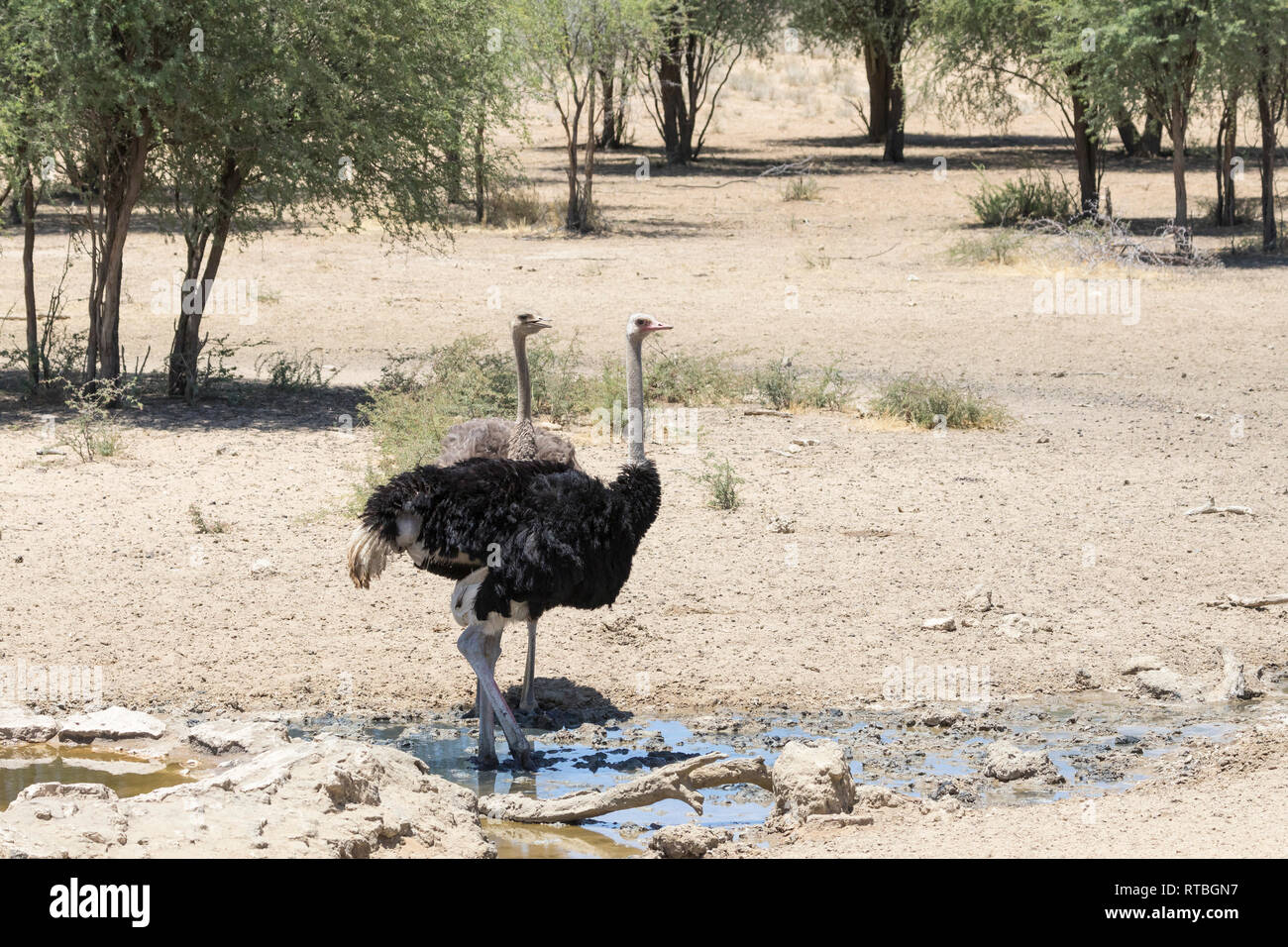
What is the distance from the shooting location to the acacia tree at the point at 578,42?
2450cm

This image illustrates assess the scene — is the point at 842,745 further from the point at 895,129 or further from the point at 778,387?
the point at 895,129

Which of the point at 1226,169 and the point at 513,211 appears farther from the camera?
the point at 513,211

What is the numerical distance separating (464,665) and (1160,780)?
3.39 metres

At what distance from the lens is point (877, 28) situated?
34.3 metres

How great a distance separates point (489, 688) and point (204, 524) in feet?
12.8

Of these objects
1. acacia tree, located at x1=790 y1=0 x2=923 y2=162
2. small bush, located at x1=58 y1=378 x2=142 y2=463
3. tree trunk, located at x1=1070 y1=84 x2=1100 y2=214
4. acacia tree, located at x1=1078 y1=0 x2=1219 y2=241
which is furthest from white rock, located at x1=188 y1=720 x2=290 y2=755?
acacia tree, located at x1=790 y1=0 x2=923 y2=162

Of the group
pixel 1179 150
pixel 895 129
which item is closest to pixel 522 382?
pixel 1179 150

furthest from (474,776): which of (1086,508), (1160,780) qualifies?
(1086,508)

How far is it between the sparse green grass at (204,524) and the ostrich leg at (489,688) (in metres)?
3.53

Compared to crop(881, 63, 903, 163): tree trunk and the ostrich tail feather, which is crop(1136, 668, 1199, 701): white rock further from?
crop(881, 63, 903, 163): tree trunk

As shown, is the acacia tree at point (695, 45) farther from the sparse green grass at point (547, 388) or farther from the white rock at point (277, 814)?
the white rock at point (277, 814)

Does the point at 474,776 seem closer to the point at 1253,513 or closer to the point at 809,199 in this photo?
the point at 1253,513

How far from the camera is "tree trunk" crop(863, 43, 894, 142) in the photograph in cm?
3775

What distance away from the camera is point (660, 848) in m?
5.57
